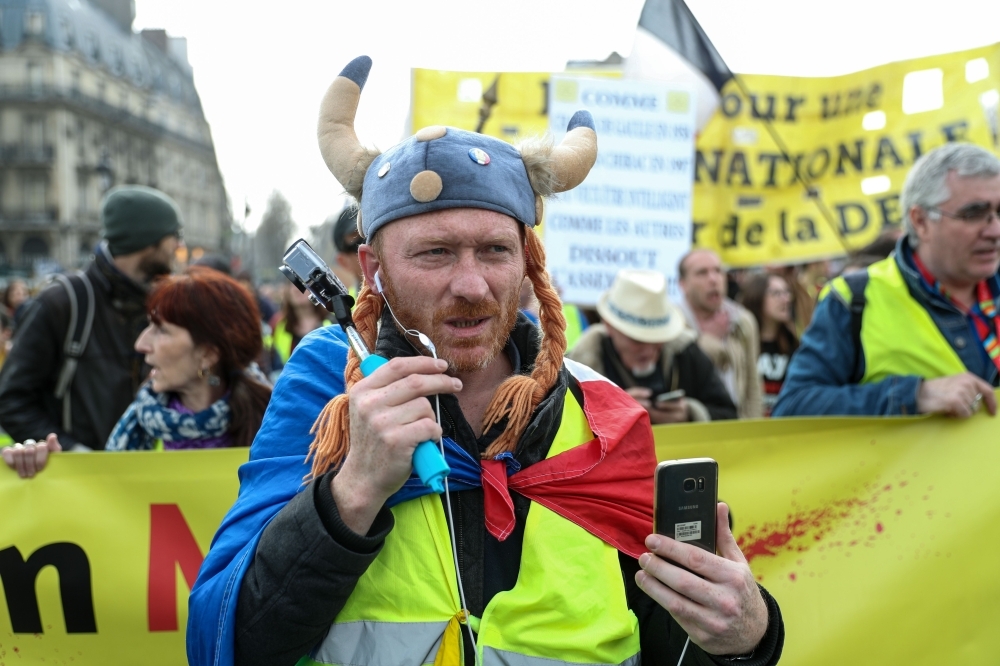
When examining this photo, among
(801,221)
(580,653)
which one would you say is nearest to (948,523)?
(580,653)

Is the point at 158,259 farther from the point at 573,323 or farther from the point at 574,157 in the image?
the point at 574,157

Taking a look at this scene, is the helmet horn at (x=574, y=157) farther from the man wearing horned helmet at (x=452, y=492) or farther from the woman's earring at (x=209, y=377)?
the woman's earring at (x=209, y=377)

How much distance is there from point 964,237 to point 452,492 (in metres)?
2.34

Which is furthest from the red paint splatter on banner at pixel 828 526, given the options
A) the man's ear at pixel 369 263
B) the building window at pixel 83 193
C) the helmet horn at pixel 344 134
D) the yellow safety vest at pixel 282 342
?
the building window at pixel 83 193

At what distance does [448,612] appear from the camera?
1612 millimetres

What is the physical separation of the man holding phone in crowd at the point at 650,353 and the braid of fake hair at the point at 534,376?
2.29m

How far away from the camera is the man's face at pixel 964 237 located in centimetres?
311

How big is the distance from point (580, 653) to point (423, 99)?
4.29m

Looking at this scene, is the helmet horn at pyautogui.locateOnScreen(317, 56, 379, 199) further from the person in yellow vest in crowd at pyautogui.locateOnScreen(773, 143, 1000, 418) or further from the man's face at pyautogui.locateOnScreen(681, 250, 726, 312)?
the man's face at pyautogui.locateOnScreen(681, 250, 726, 312)

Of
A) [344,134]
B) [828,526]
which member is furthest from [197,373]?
[828,526]

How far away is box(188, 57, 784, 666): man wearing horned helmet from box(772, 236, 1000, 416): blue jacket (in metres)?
1.57

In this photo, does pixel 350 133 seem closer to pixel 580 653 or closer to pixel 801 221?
pixel 580 653

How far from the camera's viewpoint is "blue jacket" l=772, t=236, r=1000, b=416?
309cm

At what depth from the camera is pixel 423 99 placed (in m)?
5.35
